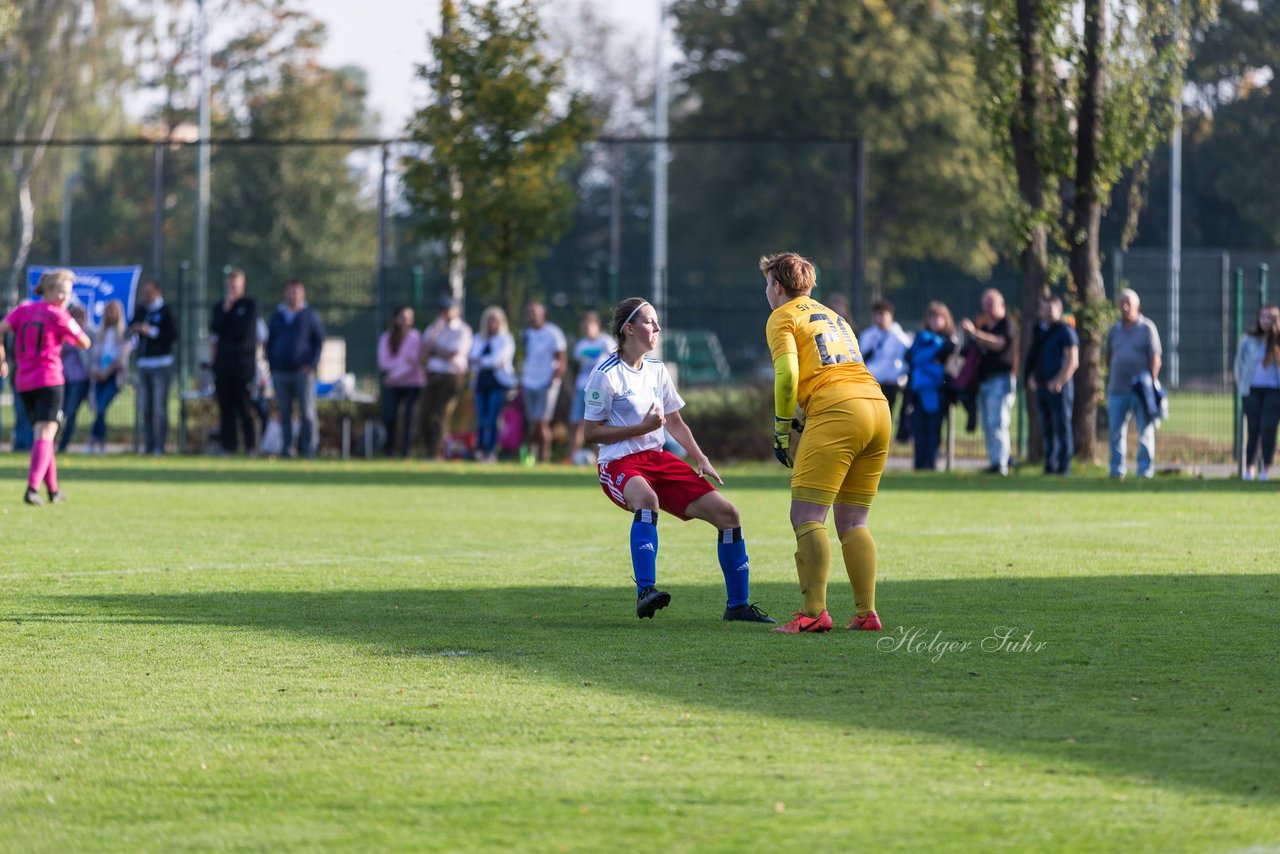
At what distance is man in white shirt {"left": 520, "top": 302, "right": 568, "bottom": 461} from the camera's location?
2144 cm

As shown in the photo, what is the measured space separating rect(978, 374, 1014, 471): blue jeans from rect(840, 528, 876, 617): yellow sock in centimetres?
1177

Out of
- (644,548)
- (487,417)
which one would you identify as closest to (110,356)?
(487,417)

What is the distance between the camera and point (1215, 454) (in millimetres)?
22766

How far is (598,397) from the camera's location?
28.5 ft

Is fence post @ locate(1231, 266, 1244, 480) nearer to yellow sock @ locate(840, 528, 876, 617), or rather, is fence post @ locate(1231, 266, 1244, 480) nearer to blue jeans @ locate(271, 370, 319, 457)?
blue jeans @ locate(271, 370, 319, 457)

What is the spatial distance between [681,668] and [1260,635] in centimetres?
280

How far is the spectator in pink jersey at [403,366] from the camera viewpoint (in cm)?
2212

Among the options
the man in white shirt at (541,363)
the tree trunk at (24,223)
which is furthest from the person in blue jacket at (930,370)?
the tree trunk at (24,223)

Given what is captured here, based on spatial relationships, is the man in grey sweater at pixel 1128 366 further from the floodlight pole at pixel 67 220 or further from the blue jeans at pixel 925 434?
the floodlight pole at pixel 67 220

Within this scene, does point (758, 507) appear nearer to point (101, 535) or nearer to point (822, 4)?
point (101, 535)

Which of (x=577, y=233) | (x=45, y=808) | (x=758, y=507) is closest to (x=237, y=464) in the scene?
(x=758, y=507)

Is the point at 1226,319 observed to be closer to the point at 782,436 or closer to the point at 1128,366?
the point at 1128,366

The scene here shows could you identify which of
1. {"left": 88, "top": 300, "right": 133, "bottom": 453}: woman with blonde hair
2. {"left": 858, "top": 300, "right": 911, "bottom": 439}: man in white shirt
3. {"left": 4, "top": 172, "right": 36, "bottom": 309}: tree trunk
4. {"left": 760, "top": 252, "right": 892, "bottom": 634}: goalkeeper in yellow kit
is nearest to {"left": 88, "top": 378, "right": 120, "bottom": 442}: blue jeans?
{"left": 88, "top": 300, "right": 133, "bottom": 453}: woman with blonde hair

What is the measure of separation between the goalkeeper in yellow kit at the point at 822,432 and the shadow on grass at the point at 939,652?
29cm
